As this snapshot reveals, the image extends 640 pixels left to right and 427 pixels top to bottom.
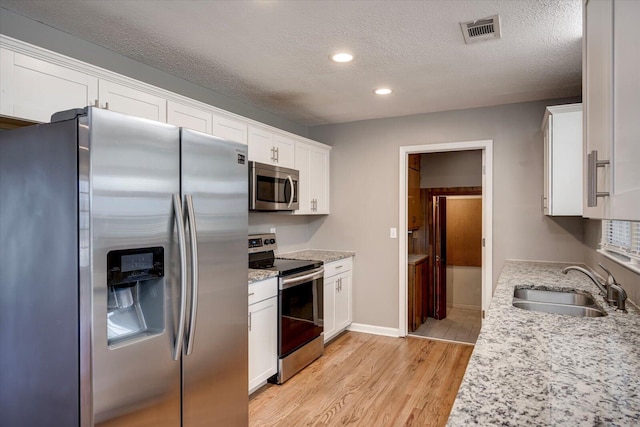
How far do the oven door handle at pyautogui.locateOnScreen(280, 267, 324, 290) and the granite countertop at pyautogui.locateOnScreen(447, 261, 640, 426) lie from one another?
A: 162cm

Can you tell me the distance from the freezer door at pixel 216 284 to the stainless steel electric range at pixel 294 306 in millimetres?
925

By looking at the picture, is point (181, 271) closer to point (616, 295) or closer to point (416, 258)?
point (616, 295)

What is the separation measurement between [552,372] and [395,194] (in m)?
3.25

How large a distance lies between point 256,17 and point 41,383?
1960 millimetres

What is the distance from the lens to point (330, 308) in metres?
3.99

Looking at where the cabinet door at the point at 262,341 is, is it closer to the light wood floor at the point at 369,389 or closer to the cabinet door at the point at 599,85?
the light wood floor at the point at 369,389

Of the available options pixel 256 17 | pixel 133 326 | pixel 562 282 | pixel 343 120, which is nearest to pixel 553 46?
pixel 562 282

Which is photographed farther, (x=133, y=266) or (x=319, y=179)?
(x=319, y=179)

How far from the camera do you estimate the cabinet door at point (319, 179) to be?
4.30 metres

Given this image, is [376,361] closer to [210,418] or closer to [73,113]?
[210,418]

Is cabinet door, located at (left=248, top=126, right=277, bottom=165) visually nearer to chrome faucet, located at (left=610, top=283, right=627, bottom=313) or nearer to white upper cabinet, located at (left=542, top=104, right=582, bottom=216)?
white upper cabinet, located at (left=542, top=104, right=582, bottom=216)

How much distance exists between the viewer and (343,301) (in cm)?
427

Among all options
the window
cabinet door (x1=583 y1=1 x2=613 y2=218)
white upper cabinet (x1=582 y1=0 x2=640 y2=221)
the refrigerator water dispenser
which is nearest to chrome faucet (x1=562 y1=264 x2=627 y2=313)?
the window

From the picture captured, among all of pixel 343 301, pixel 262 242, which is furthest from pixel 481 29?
pixel 343 301
